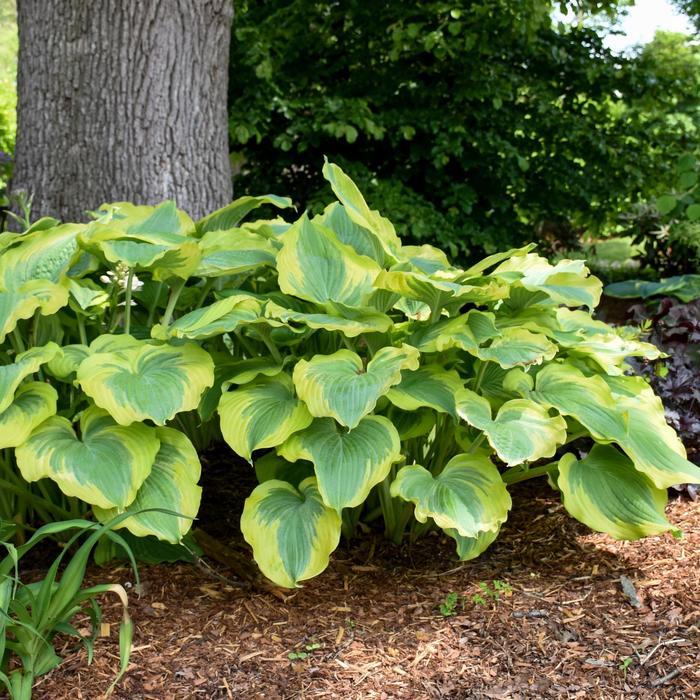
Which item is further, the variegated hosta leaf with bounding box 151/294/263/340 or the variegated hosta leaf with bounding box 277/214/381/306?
the variegated hosta leaf with bounding box 277/214/381/306

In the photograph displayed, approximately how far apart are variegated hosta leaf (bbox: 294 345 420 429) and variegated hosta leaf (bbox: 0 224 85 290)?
812mm

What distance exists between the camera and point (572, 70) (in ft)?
21.1

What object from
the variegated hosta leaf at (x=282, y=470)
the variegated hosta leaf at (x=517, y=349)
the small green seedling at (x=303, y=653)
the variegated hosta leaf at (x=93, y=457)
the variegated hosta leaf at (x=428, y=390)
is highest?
the variegated hosta leaf at (x=517, y=349)

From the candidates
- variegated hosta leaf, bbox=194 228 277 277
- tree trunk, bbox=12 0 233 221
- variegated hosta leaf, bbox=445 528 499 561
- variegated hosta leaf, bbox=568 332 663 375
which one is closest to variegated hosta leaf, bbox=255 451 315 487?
variegated hosta leaf, bbox=445 528 499 561

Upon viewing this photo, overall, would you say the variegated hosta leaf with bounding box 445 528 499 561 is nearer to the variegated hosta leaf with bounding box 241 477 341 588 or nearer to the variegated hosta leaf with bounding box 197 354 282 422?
the variegated hosta leaf with bounding box 241 477 341 588

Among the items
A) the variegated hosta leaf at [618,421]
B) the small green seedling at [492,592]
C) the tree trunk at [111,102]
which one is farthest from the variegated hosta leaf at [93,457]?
the tree trunk at [111,102]

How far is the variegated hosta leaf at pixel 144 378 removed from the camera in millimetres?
1934

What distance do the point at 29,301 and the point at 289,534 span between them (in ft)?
2.95

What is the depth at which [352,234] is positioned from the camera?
2.55m

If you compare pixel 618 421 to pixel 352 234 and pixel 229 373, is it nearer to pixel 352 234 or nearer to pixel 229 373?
pixel 352 234

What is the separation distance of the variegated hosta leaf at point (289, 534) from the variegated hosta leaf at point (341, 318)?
455mm

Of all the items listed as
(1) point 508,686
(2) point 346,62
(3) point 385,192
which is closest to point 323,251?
(1) point 508,686

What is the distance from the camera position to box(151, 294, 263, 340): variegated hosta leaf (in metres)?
2.05

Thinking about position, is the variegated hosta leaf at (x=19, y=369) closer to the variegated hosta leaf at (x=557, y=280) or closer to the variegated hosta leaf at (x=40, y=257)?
the variegated hosta leaf at (x=40, y=257)
